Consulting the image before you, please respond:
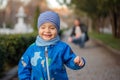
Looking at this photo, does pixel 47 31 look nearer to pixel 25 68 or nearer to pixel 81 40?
pixel 25 68

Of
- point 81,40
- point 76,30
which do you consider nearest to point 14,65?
point 76,30

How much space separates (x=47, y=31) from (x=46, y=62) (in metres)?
0.38

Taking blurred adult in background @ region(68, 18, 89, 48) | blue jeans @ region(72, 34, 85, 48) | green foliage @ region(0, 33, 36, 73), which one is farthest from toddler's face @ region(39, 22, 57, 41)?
blue jeans @ region(72, 34, 85, 48)

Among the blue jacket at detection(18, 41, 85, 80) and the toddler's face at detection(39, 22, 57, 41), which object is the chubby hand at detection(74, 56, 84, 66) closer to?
the blue jacket at detection(18, 41, 85, 80)

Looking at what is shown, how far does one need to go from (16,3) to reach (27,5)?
3355 millimetres

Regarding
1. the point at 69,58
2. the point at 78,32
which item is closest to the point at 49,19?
the point at 69,58

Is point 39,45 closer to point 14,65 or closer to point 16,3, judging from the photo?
point 14,65

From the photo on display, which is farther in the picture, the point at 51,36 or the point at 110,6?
the point at 110,6

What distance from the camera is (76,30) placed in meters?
21.8

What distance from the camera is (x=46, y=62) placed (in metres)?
4.44

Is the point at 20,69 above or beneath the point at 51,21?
beneath

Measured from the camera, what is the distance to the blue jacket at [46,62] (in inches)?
176

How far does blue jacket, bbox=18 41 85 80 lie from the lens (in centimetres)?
446

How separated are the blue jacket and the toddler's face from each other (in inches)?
4.9
